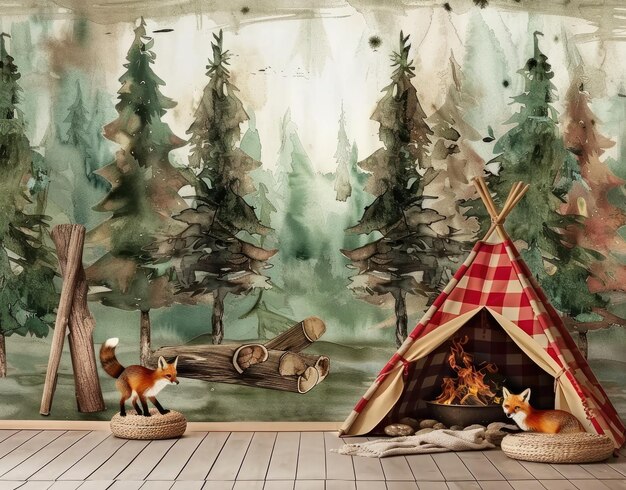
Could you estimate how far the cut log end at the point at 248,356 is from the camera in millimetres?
5523

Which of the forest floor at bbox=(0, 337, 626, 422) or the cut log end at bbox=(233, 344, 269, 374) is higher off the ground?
the cut log end at bbox=(233, 344, 269, 374)

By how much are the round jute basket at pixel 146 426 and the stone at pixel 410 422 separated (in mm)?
1336

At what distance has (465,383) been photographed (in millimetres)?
5207

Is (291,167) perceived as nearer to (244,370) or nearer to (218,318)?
(218,318)

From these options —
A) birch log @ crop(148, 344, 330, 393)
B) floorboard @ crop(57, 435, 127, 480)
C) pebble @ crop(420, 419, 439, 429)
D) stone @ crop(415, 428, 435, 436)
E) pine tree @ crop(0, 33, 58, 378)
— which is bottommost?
floorboard @ crop(57, 435, 127, 480)

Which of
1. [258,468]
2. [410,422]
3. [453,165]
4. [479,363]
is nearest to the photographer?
[258,468]

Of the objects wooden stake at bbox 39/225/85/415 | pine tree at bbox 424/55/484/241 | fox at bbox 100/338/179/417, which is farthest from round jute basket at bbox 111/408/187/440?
pine tree at bbox 424/55/484/241

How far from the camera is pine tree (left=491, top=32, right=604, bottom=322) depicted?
5.61 meters

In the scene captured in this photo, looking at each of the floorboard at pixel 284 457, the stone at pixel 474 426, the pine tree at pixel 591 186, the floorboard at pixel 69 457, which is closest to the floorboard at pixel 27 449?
the floorboard at pixel 69 457

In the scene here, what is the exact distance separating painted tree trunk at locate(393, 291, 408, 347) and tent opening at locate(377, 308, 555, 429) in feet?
0.97

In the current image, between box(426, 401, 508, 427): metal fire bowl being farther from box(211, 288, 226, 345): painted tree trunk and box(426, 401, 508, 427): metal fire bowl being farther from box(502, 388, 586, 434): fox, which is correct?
box(211, 288, 226, 345): painted tree trunk

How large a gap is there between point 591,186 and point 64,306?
3.49 m

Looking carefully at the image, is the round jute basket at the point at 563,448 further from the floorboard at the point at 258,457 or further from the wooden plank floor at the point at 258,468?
the floorboard at the point at 258,457

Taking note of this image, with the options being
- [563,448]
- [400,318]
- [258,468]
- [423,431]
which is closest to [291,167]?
[400,318]
